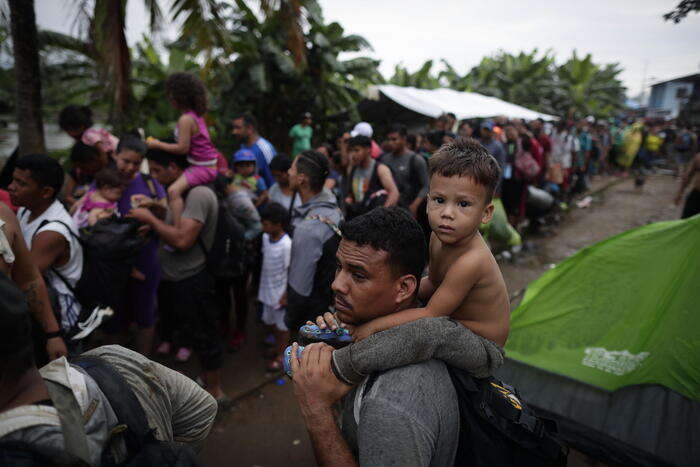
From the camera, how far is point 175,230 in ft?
9.82

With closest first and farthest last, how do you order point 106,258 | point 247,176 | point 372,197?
point 106,258
point 372,197
point 247,176

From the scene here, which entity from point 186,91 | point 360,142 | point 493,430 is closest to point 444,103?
point 360,142

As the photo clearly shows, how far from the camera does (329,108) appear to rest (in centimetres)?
1116

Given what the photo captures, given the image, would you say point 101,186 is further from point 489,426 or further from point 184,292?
point 489,426

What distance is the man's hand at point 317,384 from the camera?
4.20 feet

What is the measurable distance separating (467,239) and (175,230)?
2187mm

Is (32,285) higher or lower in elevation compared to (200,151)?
lower

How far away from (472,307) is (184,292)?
2335 millimetres

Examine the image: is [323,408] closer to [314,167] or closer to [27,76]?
[314,167]

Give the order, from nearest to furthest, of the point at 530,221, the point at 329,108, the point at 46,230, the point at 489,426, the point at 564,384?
the point at 489,426 < the point at 46,230 < the point at 564,384 < the point at 530,221 < the point at 329,108

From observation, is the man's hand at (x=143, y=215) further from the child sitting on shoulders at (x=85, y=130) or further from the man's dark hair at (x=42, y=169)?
the child sitting on shoulders at (x=85, y=130)

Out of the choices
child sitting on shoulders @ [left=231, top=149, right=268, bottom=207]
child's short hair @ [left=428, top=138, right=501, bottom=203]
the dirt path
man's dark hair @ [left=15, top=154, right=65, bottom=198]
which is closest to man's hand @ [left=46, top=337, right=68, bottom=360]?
man's dark hair @ [left=15, top=154, right=65, bottom=198]

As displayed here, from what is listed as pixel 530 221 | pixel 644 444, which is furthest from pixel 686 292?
pixel 530 221

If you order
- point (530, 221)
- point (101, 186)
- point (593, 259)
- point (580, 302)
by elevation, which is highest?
point (101, 186)
